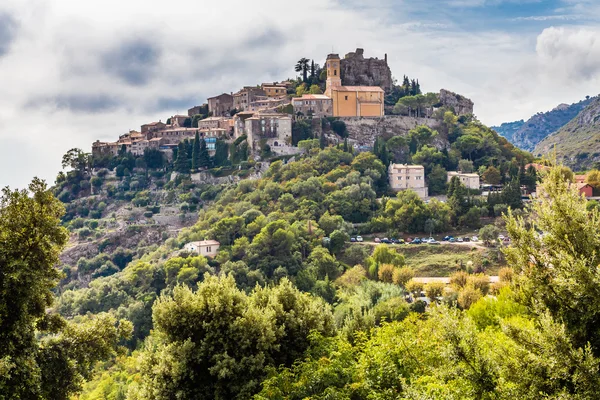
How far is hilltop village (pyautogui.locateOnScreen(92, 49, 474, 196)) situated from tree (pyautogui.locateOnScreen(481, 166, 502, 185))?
24.4 ft

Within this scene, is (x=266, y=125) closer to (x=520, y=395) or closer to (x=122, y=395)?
(x=122, y=395)

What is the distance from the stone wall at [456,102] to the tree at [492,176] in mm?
23074

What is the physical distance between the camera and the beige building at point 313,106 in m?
71.9

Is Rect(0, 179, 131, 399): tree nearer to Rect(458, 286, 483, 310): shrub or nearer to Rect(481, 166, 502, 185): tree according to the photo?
Rect(458, 286, 483, 310): shrub

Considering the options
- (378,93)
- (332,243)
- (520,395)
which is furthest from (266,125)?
(520,395)

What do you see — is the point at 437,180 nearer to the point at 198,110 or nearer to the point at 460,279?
the point at 460,279

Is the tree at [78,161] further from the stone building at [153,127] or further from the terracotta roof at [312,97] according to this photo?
the terracotta roof at [312,97]

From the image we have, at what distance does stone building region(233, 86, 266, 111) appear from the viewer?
80.1m

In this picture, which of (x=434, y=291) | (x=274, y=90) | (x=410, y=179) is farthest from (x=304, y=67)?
(x=434, y=291)

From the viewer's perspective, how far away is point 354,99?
73750 mm

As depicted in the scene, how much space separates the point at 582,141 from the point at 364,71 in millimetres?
63343

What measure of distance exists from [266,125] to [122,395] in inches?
1735

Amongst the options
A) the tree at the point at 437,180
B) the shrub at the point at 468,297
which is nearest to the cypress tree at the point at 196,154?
the tree at the point at 437,180

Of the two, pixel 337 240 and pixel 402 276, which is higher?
pixel 337 240
